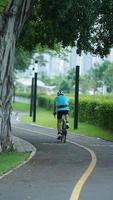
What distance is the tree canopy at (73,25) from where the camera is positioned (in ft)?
70.0

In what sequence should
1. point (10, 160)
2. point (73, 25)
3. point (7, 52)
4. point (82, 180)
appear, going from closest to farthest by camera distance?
point (82, 180) < point (10, 160) < point (7, 52) < point (73, 25)

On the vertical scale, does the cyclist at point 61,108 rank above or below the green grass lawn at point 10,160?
above

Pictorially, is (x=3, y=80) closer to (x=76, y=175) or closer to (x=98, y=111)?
(x=76, y=175)

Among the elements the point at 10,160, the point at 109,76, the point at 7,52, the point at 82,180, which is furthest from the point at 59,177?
the point at 109,76

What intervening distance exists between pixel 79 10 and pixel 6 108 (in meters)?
4.41

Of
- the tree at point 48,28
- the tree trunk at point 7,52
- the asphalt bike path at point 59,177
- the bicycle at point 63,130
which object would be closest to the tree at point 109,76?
the tree at point 48,28

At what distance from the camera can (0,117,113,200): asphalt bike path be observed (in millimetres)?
11273

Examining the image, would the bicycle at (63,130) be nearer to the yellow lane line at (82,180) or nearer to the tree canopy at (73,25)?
the tree canopy at (73,25)

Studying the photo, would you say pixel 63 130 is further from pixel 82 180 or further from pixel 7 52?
pixel 82 180

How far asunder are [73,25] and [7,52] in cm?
399

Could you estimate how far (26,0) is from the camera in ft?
63.8

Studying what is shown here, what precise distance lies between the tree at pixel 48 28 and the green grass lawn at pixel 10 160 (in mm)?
977

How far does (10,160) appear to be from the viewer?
667 inches

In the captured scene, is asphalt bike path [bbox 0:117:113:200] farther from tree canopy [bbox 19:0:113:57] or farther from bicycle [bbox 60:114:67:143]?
tree canopy [bbox 19:0:113:57]
